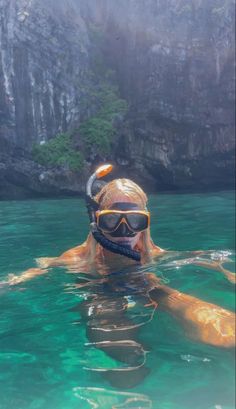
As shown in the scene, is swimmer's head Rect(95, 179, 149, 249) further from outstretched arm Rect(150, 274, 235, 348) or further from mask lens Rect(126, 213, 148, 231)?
outstretched arm Rect(150, 274, 235, 348)

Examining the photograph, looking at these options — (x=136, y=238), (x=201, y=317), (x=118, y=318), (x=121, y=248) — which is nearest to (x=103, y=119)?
(x=136, y=238)

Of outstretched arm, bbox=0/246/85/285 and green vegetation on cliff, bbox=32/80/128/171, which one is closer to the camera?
outstretched arm, bbox=0/246/85/285

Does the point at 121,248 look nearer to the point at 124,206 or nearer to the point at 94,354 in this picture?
the point at 124,206

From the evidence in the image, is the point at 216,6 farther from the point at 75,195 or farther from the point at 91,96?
the point at 75,195

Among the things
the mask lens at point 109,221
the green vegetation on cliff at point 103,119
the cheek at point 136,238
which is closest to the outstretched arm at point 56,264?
the cheek at point 136,238

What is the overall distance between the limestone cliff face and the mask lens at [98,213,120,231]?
41.6 feet

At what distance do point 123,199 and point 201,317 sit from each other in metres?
1.35

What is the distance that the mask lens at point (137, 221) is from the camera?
10.2 feet

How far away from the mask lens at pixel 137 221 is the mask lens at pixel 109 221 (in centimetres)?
8

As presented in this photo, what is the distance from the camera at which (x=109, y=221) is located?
311 cm

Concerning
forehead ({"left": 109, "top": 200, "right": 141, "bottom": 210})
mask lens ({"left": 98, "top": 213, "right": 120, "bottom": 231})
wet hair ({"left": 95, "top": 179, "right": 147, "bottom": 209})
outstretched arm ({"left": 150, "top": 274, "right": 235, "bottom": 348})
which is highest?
wet hair ({"left": 95, "top": 179, "right": 147, "bottom": 209})

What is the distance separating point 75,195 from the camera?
1602cm

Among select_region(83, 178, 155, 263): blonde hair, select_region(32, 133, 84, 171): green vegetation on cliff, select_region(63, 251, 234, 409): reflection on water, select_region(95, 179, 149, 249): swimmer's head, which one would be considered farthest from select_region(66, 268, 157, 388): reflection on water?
select_region(32, 133, 84, 171): green vegetation on cliff

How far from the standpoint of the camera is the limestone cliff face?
1580 centimetres
